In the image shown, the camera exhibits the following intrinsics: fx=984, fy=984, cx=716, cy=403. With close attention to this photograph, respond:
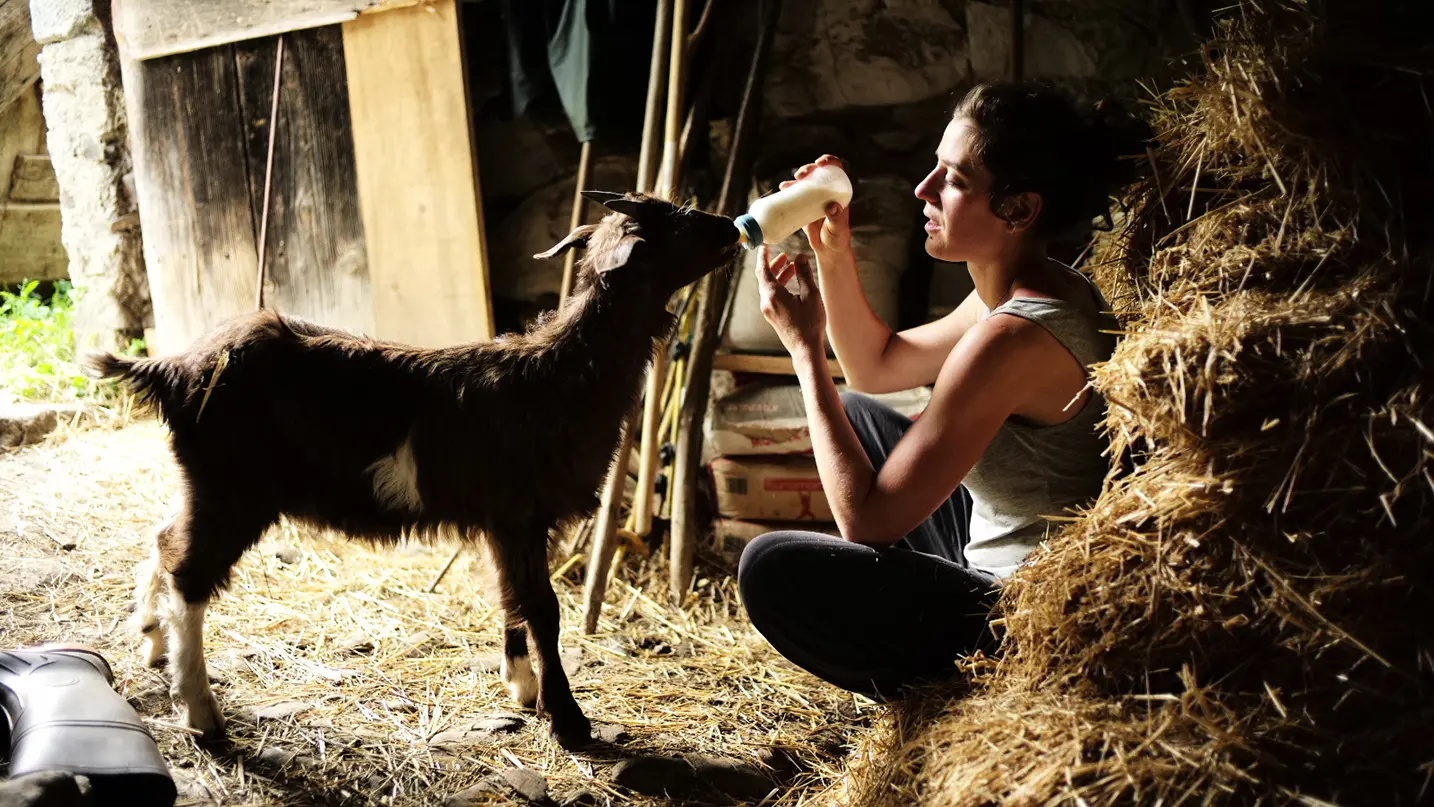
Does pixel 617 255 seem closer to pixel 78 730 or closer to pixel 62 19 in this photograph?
pixel 78 730

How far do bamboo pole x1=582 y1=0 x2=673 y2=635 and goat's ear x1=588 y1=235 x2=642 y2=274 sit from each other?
1.00 m

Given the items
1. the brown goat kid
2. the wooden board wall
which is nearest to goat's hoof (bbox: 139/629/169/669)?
the brown goat kid

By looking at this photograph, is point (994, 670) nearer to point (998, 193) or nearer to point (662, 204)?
point (998, 193)

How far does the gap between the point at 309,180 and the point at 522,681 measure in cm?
267

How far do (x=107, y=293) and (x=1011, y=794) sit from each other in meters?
5.30

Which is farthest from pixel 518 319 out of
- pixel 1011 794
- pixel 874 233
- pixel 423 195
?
pixel 1011 794

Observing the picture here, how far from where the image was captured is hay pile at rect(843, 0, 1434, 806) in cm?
166

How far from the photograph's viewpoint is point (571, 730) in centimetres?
263

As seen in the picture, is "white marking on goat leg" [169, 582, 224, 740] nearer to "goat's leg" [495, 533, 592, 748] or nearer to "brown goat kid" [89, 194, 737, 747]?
"brown goat kid" [89, 194, 737, 747]

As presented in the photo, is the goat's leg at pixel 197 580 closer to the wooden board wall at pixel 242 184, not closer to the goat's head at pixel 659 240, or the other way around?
the goat's head at pixel 659 240

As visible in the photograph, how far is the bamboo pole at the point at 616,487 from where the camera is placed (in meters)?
3.51

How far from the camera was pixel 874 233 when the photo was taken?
12.3 ft

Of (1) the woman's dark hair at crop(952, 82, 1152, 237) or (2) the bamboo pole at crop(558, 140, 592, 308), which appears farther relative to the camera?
(2) the bamboo pole at crop(558, 140, 592, 308)

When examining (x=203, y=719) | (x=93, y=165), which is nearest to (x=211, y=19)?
(x=93, y=165)
